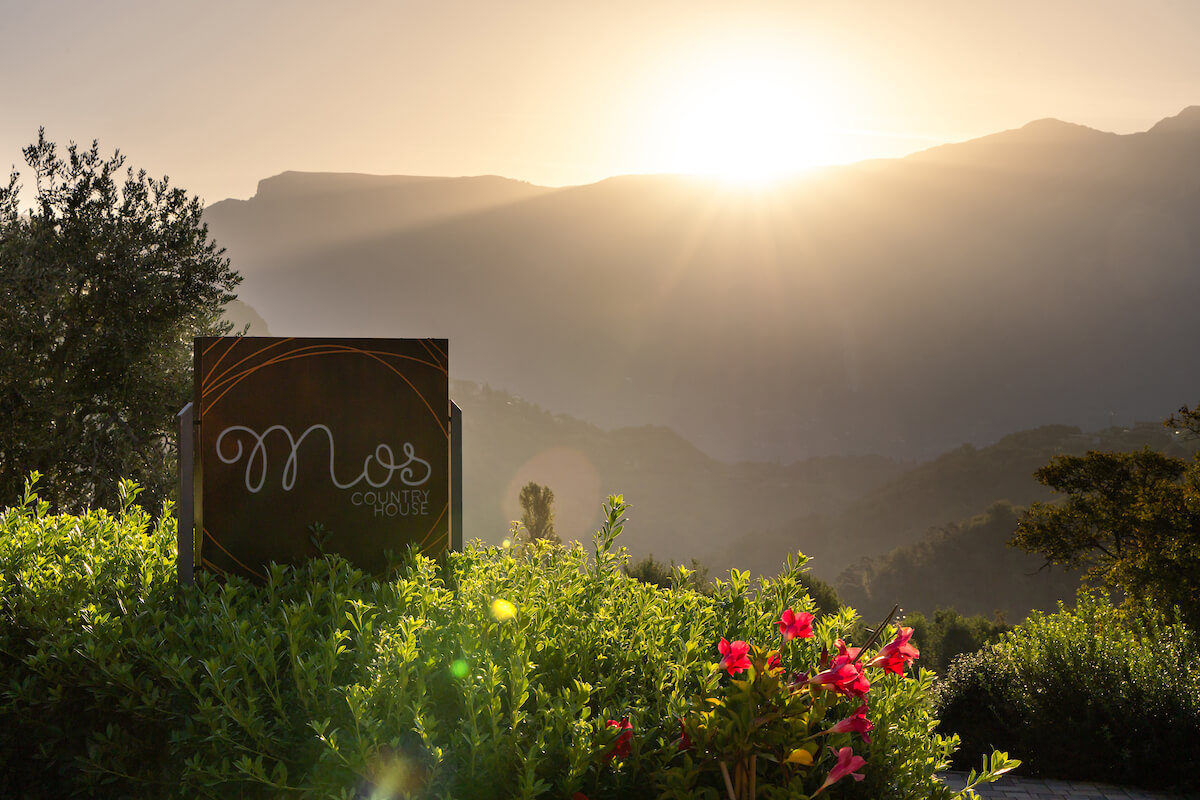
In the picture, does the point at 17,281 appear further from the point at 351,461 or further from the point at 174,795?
the point at 174,795

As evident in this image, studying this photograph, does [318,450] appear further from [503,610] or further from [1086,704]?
[1086,704]

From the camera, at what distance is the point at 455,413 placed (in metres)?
4.40

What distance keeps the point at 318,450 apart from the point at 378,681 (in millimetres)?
1937

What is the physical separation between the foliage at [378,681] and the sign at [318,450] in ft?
0.73

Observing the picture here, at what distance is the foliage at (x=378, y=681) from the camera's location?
2.25 metres

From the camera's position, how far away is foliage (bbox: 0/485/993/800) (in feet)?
7.38

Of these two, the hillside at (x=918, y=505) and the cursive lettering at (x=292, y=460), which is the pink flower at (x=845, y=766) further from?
the hillside at (x=918, y=505)

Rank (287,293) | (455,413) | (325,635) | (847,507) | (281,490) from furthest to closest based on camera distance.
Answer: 1. (287,293)
2. (847,507)
3. (455,413)
4. (281,490)
5. (325,635)

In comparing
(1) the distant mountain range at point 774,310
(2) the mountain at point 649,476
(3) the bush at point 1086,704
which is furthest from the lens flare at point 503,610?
(1) the distant mountain range at point 774,310

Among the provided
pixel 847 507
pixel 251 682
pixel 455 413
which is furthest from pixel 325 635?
pixel 847 507

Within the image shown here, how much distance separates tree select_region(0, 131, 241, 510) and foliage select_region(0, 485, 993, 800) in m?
11.2

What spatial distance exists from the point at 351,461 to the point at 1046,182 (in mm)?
163939

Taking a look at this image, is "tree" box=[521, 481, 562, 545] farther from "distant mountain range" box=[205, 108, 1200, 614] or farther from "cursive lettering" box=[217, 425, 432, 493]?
"distant mountain range" box=[205, 108, 1200, 614]

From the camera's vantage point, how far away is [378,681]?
2.32 meters
